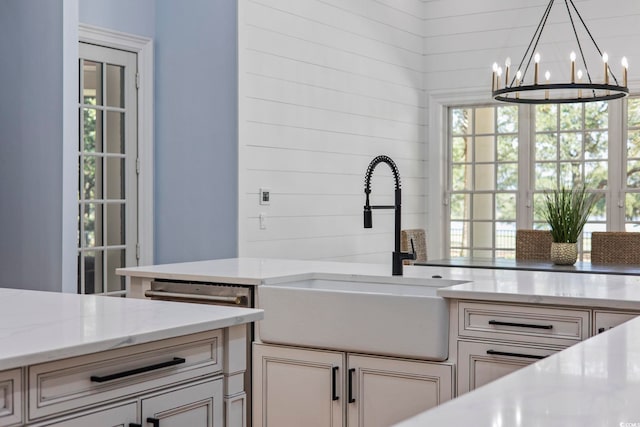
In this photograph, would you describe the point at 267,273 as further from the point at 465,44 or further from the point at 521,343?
the point at 465,44

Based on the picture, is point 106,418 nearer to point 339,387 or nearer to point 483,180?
point 339,387

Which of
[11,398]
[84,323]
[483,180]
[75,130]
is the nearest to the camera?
[11,398]

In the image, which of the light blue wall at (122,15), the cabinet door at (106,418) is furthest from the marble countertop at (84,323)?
the light blue wall at (122,15)

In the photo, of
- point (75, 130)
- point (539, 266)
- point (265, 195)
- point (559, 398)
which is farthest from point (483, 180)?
point (559, 398)

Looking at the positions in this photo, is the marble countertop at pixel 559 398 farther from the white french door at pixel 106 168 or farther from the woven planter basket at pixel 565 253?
the white french door at pixel 106 168

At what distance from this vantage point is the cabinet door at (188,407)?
1923 millimetres

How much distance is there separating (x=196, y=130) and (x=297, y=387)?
267cm

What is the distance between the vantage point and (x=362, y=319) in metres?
3.04

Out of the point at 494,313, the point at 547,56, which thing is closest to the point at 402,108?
the point at 547,56

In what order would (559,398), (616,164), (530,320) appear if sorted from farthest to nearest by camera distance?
(616,164), (530,320), (559,398)

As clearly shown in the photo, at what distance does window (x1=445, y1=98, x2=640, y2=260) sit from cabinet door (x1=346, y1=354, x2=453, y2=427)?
4189mm

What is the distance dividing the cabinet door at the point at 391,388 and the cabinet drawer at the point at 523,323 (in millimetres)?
A: 181

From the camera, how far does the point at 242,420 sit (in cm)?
219

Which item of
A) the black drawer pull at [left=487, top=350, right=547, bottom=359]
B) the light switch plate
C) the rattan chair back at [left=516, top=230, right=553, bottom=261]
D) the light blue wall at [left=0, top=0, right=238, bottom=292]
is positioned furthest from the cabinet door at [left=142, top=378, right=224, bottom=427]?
the rattan chair back at [left=516, top=230, right=553, bottom=261]
